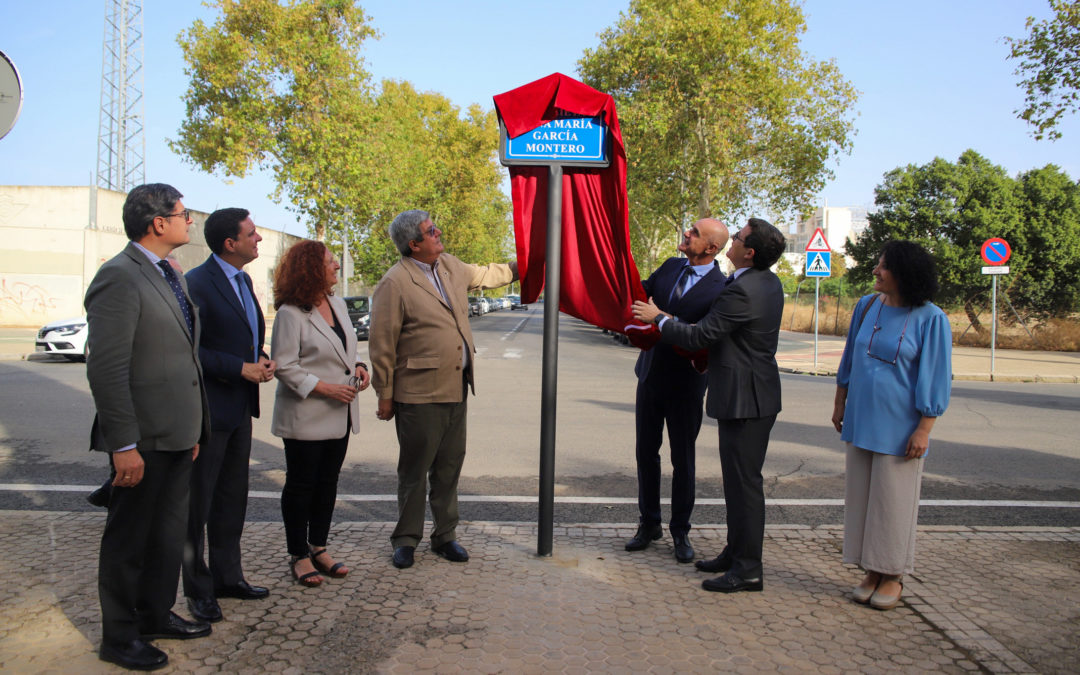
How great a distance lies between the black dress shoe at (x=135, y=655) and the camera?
10.5ft

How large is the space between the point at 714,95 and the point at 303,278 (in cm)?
2538

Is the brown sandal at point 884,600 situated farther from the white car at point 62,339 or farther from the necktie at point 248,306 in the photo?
the white car at point 62,339

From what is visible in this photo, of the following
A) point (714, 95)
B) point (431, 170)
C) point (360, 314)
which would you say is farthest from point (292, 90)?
point (431, 170)

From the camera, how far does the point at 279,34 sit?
27312 mm

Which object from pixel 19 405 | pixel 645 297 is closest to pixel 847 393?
pixel 645 297

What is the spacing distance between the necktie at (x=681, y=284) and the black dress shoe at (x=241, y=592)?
2.80 m

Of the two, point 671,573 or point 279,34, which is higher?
point 279,34

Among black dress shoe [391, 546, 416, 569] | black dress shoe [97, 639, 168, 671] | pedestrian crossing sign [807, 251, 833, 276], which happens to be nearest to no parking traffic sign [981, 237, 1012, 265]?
pedestrian crossing sign [807, 251, 833, 276]

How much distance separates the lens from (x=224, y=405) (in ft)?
12.7

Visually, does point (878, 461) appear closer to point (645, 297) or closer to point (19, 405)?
point (645, 297)

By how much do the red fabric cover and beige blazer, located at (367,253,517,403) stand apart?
0.49m

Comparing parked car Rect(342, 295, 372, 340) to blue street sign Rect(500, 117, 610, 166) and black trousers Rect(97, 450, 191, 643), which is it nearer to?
→ blue street sign Rect(500, 117, 610, 166)

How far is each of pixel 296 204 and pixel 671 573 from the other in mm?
26555

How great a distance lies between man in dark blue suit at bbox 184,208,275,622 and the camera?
3797 millimetres
